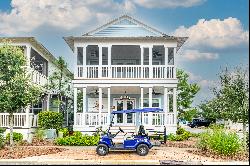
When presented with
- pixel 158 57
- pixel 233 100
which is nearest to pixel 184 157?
pixel 233 100

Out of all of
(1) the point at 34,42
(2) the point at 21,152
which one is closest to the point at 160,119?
(1) the point at 34,42

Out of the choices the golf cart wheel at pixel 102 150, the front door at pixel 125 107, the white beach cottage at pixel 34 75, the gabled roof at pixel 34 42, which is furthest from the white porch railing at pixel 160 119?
the golf cart wheel at pixel 102 150

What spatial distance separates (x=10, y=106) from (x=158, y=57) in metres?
15.6

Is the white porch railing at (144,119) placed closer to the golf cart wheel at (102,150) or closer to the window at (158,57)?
the window at (158,57)

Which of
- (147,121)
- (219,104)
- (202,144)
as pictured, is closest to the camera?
(202,144)

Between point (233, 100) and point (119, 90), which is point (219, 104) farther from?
point (119, 90)

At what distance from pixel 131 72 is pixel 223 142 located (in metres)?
12.3

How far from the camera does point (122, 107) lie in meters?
32.9

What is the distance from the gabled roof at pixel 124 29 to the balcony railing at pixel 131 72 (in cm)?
226

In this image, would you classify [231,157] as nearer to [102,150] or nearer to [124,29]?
[102,150]

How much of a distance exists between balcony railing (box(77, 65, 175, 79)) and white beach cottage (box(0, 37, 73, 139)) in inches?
133

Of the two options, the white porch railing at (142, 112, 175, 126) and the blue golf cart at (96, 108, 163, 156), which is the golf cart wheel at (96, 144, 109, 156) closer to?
the blue golf cart at (96, 108, 163, 156)

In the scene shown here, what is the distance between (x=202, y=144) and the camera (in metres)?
19.8

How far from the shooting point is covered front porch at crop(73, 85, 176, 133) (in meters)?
28.6
